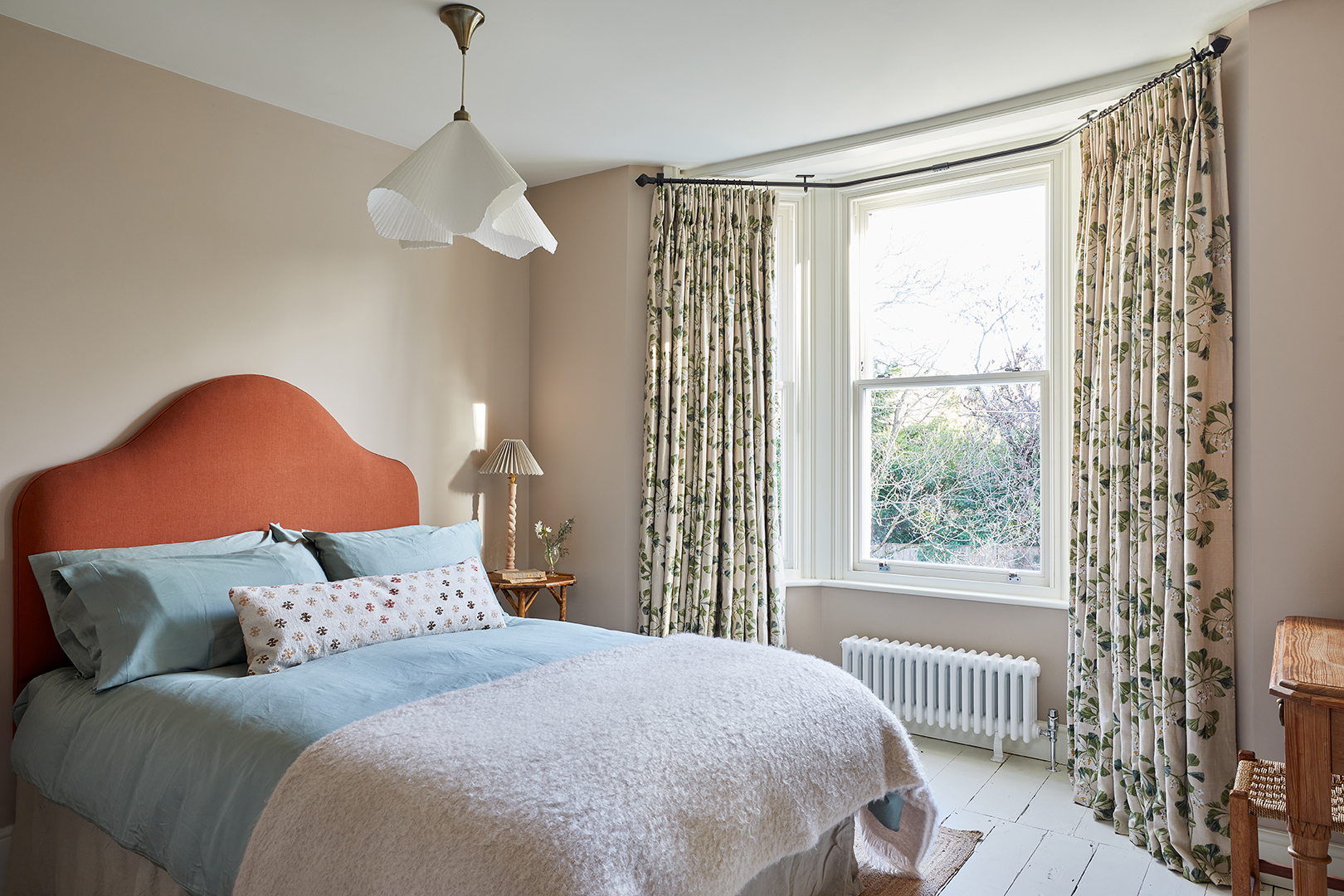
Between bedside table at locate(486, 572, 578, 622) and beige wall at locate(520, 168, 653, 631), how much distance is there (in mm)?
202

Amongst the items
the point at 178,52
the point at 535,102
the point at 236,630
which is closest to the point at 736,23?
the point at 535,102

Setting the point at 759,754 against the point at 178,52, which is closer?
the point at 759,754

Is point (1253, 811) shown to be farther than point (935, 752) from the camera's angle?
No

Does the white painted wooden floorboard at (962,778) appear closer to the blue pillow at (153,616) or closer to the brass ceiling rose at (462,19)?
the blue pillow at (153,616)

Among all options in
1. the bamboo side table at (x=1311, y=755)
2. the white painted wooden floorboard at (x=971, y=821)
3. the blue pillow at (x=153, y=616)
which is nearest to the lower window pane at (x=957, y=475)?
the white painted wooden floorboard at (x=971, y=821)

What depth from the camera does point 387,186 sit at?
83.6 inches

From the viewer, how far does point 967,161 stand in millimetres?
3441

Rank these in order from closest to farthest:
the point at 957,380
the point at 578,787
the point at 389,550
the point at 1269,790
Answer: the point at 578,787 < the point at 1269,790 < the point at 389,550 < the point at 957,380

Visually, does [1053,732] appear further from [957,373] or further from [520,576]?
[520,576]

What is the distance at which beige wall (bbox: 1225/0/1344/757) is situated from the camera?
237 centimetres

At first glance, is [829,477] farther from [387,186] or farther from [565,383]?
[387,186]

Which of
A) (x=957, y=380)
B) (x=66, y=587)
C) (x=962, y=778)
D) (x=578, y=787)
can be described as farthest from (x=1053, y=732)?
(x=66, y=587)

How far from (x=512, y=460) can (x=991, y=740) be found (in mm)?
2478

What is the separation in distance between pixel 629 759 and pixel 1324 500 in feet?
7.17
